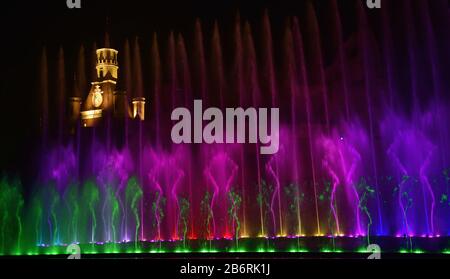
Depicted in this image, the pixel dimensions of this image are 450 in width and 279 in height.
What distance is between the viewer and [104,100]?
56.3 metres

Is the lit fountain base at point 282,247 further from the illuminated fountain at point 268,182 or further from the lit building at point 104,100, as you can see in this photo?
the lit building at point 104,100

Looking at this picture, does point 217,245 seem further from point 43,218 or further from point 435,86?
point 435,86

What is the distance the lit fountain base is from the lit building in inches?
1433

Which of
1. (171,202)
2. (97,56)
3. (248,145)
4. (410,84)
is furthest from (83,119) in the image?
(410,84)

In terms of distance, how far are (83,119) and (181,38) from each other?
34430 mm

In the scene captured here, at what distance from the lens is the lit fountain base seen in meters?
14.5

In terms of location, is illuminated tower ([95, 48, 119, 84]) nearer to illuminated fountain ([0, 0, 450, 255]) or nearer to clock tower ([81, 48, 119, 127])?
clock tower ([81, 48, 119, 127])

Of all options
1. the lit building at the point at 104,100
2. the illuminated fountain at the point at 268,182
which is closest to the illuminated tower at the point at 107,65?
the lit building at the point at 104,100

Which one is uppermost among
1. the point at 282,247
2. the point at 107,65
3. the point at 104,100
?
the point at 107,65

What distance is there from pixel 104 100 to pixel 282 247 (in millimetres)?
42424

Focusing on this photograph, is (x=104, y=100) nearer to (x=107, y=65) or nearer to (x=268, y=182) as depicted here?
(x=107, y=65)

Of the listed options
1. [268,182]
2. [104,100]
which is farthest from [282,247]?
[104,100]

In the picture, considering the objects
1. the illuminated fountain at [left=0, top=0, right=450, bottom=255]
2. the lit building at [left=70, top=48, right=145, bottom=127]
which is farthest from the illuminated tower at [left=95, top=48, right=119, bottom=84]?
the illuminated fountain at [left=0, top=0, right=450, bottom=255]

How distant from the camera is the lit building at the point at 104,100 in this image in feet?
178
